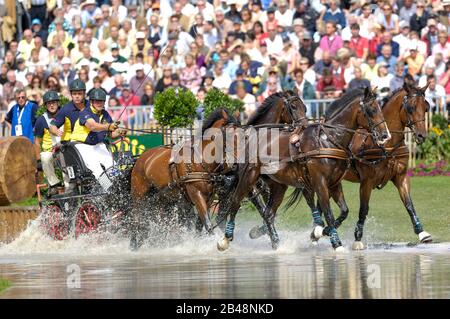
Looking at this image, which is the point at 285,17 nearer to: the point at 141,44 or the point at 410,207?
the point at 141,44

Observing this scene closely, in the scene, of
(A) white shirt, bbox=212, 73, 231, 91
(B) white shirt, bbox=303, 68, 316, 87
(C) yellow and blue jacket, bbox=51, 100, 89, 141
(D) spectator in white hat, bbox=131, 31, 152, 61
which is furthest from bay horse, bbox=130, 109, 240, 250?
(D) spectator in white hat, bbox=131, 31, 152, 61

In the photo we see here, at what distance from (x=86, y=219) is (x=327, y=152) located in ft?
13.1

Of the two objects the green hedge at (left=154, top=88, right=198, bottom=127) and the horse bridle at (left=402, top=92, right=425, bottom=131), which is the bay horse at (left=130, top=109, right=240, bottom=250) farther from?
the green hedge at (left=154, top=88, right=198, bottom=127)

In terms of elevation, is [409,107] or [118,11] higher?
[118,11]

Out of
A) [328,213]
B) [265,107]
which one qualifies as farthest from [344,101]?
[328,213]

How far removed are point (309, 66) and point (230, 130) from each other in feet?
27.5

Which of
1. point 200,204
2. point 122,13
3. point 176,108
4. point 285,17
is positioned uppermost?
point 122,13

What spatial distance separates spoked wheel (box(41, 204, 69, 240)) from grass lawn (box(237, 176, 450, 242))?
268 centimetres

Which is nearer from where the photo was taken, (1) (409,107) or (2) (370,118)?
(2) (370,118)

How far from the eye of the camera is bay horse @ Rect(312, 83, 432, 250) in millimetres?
16766

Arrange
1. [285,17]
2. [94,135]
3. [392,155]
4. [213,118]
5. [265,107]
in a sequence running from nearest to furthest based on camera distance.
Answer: [392,155] < [213,118] < [265,107] < [94,135] < [285,17]

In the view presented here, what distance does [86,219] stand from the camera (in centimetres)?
1845
